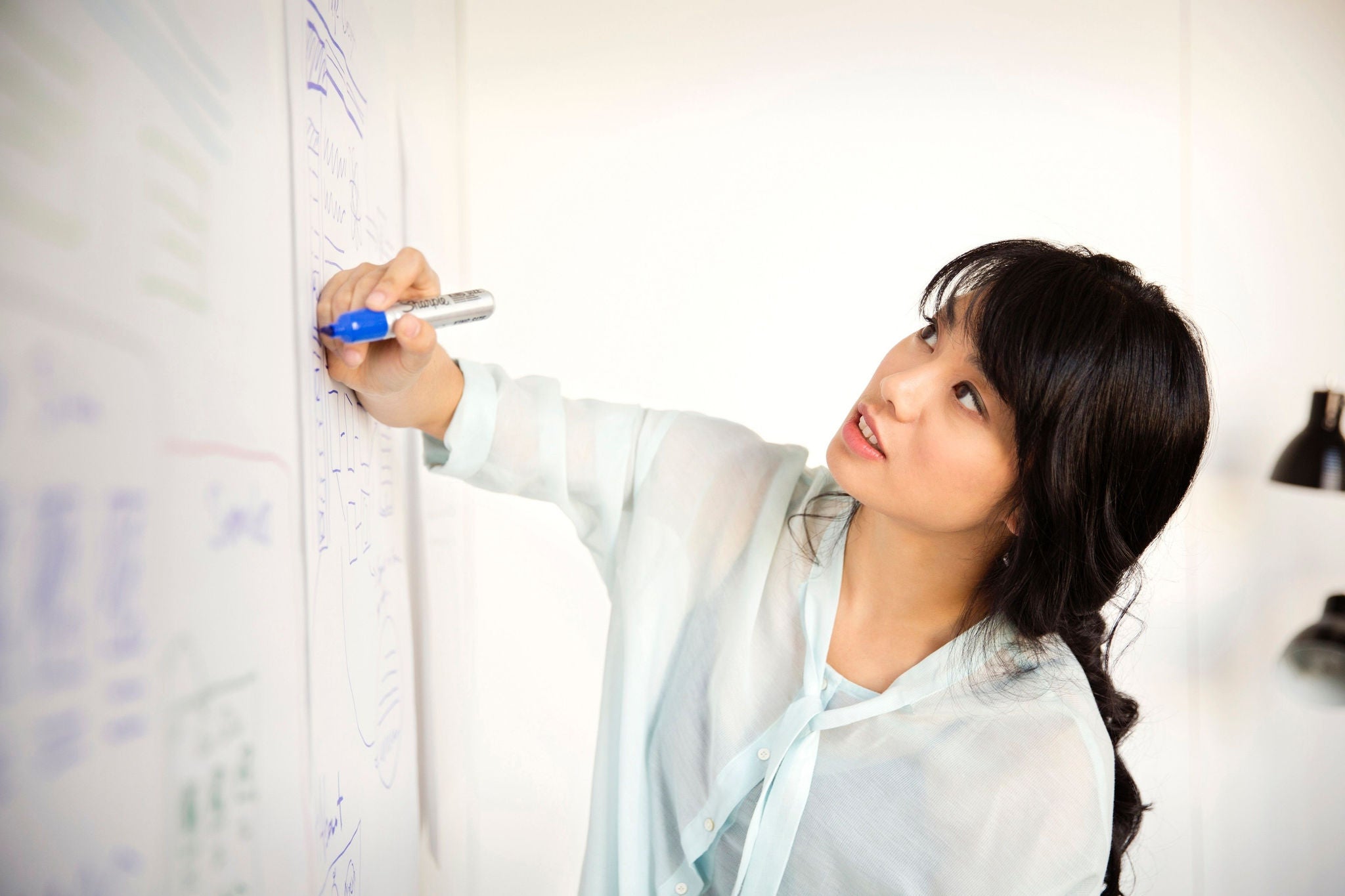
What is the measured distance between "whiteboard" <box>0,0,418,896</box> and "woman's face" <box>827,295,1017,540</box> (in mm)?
479

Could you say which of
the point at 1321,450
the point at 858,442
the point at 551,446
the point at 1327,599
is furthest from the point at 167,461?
the point at 1327,599

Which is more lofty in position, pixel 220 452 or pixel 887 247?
pixel 887 247

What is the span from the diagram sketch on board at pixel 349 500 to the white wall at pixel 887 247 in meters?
0.74

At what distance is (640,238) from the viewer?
169 cm

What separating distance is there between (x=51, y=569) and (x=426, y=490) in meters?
0.79

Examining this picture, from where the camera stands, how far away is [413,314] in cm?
60

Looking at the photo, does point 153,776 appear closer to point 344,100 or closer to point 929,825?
point 344,100

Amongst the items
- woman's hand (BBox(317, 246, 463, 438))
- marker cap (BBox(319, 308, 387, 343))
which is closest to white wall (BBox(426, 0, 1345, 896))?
woman's hand (BBox(317, 246, 463, 438))

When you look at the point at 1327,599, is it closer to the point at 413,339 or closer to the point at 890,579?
the point at 890,579

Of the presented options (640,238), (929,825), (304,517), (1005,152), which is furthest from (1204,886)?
(304,517)

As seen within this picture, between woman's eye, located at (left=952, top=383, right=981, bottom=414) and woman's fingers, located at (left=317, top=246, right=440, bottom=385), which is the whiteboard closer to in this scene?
woman's fingers, located at (left=317, top=246, right=440, bottom=385)

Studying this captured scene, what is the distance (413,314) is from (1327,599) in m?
2.04

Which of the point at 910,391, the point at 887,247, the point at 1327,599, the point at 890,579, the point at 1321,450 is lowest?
the point at 1327,599

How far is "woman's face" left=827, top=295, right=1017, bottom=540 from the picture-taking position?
0.79 meters
